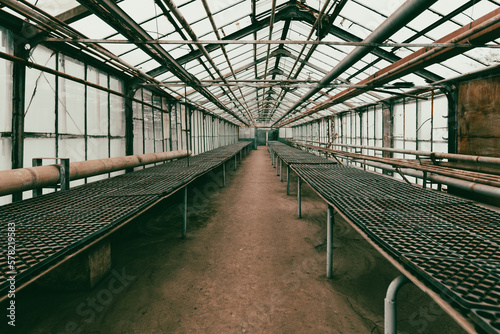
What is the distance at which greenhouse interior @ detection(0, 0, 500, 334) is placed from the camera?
1.55 m

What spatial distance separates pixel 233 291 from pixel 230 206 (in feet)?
11.0

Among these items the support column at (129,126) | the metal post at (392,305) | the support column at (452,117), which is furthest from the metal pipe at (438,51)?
the support column at (129,126)

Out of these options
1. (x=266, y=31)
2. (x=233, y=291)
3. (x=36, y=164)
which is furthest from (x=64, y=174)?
(x=266, y=31)

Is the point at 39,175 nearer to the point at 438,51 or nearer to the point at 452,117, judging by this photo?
the point at 438,51

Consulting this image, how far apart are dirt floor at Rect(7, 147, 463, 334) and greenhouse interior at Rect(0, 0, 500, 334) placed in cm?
2

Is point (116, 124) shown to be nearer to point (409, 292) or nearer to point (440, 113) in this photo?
point (409, 292)

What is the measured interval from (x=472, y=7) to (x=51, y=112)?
6.88 m

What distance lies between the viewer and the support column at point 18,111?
3.61 m

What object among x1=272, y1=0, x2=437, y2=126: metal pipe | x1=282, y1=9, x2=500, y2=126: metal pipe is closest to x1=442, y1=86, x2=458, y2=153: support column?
x1=282, y1=9, x2=500, y2=126: metal pipe

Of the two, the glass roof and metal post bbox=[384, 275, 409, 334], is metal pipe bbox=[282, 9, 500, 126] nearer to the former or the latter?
the glass roof

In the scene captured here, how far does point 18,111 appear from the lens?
3.63m

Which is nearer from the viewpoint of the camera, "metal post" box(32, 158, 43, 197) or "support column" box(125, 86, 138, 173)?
"metal post" box(32, 158, 43, 197)

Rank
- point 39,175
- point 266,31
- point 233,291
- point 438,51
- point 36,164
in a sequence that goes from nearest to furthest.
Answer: point 233,291
point 39,175
point 36,164
point 438,51
point 266,31

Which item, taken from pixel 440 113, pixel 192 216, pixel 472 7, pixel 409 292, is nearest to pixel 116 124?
pixel 192 216
